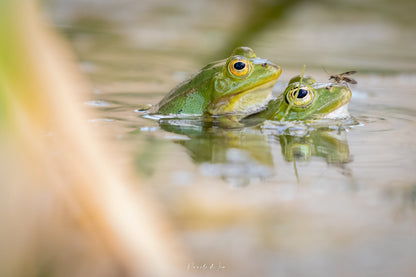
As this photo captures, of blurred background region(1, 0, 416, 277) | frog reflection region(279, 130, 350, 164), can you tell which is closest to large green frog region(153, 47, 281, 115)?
blurred background region(1, 0, 416, 277)

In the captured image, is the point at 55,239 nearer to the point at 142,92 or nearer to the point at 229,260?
the point at 229,260

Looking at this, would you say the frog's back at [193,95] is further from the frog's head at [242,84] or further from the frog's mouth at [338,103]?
the frog's mouth at [338,103]

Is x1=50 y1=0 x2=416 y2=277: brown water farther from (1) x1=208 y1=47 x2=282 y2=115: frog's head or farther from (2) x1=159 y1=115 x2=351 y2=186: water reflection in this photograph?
(1) x1=208 y1=47 x2=282 y2=115: frog's head

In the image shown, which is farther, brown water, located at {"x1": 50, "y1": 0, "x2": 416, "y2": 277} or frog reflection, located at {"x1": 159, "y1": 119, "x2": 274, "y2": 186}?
frog reflection, located at {"x1": 159, "y1": 119, "x2": 274, "y2": 186}

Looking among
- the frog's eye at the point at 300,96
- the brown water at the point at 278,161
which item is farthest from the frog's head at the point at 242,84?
the brown water at the point at 278,161

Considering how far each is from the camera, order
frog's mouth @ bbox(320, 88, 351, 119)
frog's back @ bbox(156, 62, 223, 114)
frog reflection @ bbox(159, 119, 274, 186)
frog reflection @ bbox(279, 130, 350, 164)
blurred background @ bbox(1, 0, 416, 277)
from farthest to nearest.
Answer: frog's back @ bbox(156, 62, 223, 114)
frog's mouth @ bbox(320, 88, 351, 119)
frog reflection @ bbox(279, 130, 350, 164)
frog reflection @ bbox(159, 119, 274, 186)
blurred background @ bbox(1, 0, 416, 277)

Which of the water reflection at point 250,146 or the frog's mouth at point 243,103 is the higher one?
the frog's mouth at point 243,103
